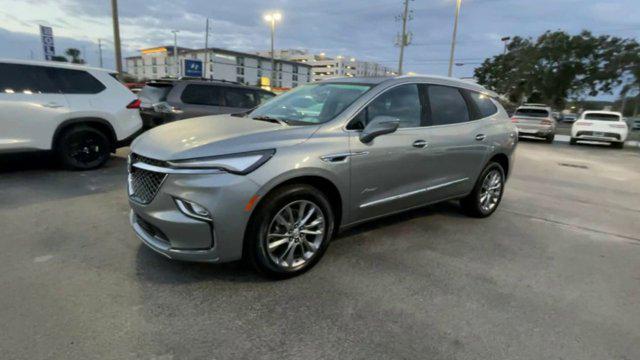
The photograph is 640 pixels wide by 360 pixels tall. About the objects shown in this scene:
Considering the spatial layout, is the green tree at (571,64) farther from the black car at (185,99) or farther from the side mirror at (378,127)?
the side mirror at (378,127)

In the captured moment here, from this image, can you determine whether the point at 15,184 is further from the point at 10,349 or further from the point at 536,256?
the point at 536,256

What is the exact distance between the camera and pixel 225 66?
370ft

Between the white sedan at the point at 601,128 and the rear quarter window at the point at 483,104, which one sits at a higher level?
the rear quarter window at the point at 483,104

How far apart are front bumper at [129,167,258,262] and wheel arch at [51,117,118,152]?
14.5 ft

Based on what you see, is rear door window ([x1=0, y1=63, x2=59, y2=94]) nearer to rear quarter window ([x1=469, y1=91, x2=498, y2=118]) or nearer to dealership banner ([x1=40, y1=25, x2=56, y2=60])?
rear quarter window ([x1=469, y1=91, x2=498, y2=118])

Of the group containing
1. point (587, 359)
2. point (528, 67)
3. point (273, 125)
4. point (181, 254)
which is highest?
point (528, 67)

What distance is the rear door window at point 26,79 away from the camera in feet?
19.6

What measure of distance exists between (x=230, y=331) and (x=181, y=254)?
0.72m

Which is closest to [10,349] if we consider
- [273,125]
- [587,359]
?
[273,125]

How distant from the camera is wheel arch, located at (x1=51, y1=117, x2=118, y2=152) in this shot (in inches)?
251

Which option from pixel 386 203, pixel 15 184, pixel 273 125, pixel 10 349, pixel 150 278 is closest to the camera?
pixel 10 349

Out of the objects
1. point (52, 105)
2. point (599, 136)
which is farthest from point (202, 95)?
point (599, 136)

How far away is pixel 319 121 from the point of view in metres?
3.62

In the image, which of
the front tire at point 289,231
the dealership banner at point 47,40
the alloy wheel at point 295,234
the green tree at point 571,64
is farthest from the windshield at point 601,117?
the green tree at point 571,64
